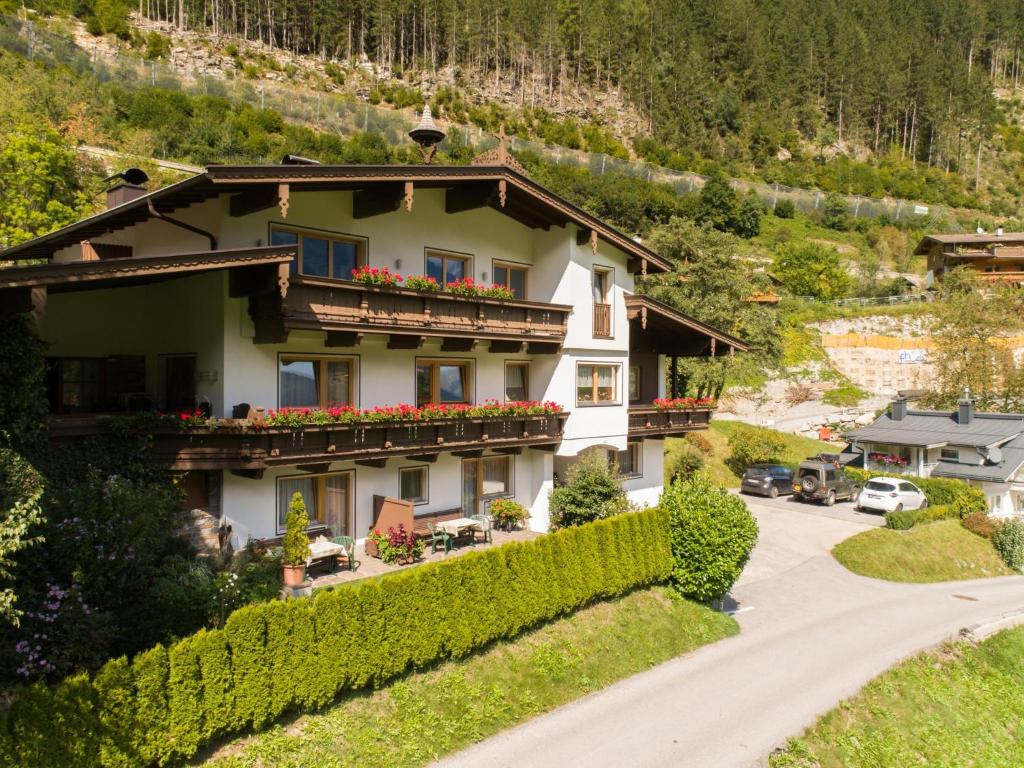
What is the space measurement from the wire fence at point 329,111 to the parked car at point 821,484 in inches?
1930

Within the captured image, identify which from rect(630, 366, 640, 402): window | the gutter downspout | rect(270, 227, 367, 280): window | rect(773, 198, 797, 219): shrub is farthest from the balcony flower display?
rect(773, 198, 797, 219): shrub

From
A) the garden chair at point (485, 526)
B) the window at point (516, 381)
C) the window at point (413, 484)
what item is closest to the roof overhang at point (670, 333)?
the window at point (516, 381)

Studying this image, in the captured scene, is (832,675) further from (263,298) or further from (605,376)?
(263,298)

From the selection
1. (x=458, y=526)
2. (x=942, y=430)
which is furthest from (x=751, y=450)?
(x=458, y=526)

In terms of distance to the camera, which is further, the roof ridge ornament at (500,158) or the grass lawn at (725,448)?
the grass lawn at (725,448)

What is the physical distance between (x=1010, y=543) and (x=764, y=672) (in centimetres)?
2011

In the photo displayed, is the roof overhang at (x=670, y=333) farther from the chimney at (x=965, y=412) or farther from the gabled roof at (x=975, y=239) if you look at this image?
the gabled roof at (x=975, y=239)

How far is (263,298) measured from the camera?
15867 millimetres

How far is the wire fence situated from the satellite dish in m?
48.4

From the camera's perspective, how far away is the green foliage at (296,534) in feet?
47.9

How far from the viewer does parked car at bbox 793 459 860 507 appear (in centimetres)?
3319

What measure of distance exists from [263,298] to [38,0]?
77.9 meters

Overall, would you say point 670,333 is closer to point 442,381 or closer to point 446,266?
point 446,266

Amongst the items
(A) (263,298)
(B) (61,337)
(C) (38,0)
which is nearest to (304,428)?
(A) (263,298)
